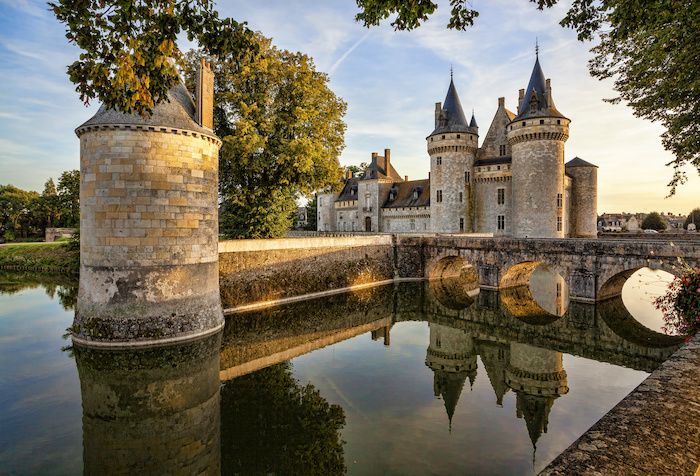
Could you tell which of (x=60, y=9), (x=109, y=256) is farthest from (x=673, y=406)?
(x=109, y=256)

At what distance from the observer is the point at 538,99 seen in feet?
97.4

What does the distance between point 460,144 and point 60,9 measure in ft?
109

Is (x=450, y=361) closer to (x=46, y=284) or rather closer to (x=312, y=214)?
(x=46, y=284)

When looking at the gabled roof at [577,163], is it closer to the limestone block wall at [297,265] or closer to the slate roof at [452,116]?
the slate roof at [452,116]

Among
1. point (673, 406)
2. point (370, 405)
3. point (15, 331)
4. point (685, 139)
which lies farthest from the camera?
point (15, 331)

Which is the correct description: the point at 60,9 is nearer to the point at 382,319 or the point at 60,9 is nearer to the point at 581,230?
the point at 382,319

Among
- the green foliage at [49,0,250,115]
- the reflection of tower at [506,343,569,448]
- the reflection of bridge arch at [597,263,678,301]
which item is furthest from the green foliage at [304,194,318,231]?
the green foliage at [49,0,250,115]

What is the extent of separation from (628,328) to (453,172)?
883 inches

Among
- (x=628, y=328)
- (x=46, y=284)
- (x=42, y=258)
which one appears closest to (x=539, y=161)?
(x=628, y=328)

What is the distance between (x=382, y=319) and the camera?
15.0 metres

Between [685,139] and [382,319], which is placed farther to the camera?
[382,319]

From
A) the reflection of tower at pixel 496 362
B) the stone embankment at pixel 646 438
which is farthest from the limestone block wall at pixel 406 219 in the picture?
the stone embankment at pixel 646 438

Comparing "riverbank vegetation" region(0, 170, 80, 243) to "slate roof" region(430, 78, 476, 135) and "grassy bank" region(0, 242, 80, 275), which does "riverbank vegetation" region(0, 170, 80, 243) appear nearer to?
"grassy bank" region(0, 242, 80, 275)

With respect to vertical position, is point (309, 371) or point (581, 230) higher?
point (581, 230)
